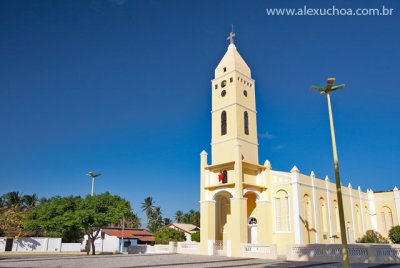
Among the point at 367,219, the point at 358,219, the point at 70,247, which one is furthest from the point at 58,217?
the point at 367,219

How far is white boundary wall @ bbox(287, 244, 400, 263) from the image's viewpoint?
2098 cm

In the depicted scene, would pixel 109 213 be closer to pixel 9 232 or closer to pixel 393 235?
pixel 9 232

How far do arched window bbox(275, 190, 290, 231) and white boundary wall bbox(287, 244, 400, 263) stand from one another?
678 cm

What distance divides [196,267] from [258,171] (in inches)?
697

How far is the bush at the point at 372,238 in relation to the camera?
128ft

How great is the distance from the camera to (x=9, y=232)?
4294 centimetres


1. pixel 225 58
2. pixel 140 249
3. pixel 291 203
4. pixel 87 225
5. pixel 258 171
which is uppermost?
pixel 225 58

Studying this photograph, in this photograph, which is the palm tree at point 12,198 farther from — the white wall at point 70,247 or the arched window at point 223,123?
the arched window at point 223,123

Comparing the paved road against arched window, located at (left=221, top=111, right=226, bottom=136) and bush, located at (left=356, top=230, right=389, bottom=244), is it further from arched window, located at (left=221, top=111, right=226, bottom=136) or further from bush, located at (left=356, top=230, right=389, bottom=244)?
bush, located at (left=356, top=230, right=389, bottom=244)

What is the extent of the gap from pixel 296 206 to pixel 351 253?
867 cm

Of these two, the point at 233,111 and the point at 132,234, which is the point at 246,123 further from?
the point at 132,234

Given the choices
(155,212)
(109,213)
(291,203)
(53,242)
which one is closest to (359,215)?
(291,203)

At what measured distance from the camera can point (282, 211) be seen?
3244 cm

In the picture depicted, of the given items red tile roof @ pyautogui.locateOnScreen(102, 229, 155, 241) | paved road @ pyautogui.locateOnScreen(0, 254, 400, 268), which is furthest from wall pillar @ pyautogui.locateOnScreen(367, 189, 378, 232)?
red tile roof @ pyautogui.locateOnScreen(102, 229, 155, 241)
